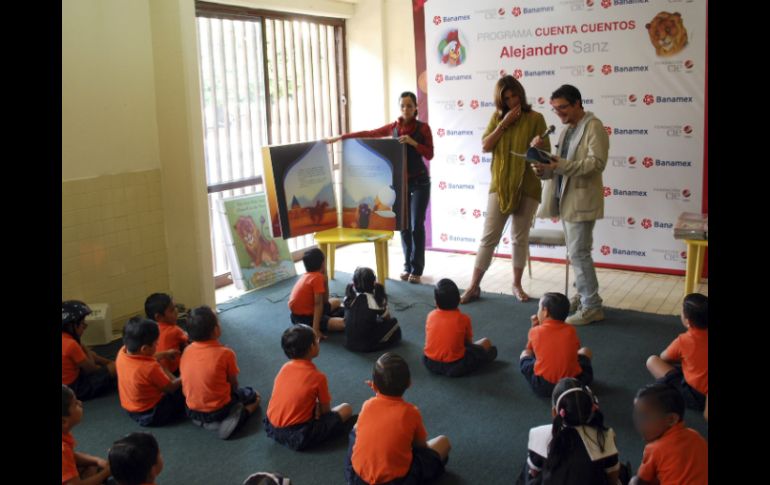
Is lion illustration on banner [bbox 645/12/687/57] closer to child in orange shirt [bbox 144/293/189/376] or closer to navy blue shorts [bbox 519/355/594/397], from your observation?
navy blue shorts [bbox 519/355/594/397]

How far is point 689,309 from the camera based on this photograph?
11.7 feet

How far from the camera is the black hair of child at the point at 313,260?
4781mm

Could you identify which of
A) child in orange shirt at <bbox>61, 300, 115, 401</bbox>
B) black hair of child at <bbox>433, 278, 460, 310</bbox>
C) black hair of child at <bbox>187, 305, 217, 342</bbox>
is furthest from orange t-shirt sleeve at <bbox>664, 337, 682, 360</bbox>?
child in orange shirt at <bbox>61, 300, 115, 401</bbox>

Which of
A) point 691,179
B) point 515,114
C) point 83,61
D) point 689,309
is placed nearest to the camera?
point 689,309

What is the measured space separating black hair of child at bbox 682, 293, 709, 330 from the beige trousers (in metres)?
1.89

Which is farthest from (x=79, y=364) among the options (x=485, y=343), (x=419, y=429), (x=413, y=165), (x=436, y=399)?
(x=413, y=165)

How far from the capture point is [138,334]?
137 inches

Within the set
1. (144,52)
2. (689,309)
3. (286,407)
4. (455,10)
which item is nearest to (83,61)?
(144,52)

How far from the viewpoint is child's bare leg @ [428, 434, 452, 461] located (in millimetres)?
3113

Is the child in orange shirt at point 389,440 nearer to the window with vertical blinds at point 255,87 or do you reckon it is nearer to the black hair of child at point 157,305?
the black hair of child at point 157,305

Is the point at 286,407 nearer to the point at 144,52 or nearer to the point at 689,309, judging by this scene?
the point at 689,309

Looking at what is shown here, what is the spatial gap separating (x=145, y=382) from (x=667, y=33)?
493 centimetres
